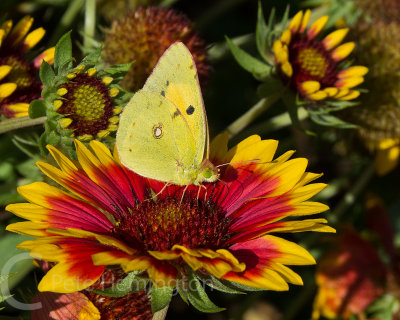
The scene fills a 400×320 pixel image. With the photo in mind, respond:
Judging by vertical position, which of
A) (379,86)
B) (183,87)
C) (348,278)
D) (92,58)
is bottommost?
(348,278)

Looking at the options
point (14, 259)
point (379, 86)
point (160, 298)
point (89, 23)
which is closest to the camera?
point (160, 298)

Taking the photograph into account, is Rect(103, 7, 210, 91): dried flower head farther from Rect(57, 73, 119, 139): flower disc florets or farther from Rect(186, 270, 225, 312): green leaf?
Rect(186, 270, 225, 312): green leaf

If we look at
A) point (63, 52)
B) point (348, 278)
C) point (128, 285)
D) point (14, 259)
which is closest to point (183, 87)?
point (63, 52)

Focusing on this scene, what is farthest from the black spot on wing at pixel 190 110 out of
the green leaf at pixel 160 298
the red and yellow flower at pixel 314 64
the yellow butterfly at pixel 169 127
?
the green leaf at pixel 160 298

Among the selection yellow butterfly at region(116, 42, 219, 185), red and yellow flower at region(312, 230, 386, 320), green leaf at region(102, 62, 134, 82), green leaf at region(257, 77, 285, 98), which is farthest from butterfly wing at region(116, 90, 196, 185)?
red and yellow flower at region(312, 230, 386, 320)

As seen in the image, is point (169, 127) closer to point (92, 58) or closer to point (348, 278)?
point (92, 58)

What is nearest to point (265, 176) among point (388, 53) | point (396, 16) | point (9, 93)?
point (9, 93)

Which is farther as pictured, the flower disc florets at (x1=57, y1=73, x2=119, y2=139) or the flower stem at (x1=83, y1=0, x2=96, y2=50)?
the flower stem at (x1=83, y1=0, x2=96, y2=50)
